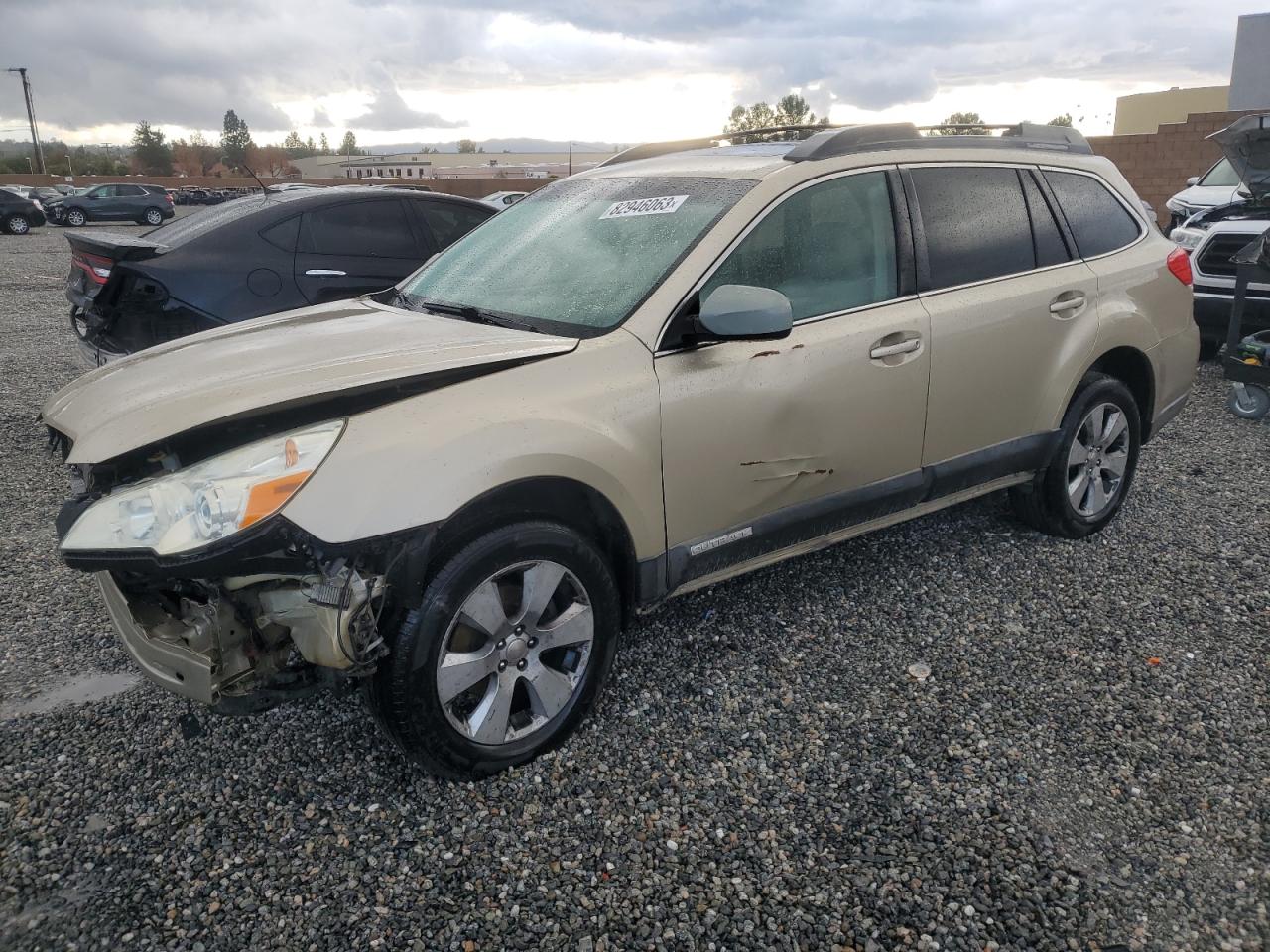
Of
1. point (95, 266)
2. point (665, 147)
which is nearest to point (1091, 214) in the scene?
point (665, 147)

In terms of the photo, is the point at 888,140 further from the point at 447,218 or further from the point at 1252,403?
the point at 1252,403

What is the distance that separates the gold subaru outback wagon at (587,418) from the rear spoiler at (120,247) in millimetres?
2664

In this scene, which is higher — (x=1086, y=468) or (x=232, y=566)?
(x=232, y=566)

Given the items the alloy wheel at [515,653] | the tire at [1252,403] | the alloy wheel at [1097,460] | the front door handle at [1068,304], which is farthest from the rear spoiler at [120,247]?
the tire at [1252,403]

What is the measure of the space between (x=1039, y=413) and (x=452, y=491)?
9.19 ft

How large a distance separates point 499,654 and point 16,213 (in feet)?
107

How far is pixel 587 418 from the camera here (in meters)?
2.80

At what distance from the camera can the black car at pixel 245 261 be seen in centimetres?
558

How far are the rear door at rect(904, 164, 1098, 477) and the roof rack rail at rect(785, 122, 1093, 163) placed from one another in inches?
5.0

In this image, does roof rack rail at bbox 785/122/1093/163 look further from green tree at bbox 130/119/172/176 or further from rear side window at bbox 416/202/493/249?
green tree at bbox 130/119/172/176

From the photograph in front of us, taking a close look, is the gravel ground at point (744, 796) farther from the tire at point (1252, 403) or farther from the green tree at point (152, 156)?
the green tree at point (152, 156)

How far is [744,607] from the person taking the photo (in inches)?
156

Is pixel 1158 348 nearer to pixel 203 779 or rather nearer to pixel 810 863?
pixel 810 863

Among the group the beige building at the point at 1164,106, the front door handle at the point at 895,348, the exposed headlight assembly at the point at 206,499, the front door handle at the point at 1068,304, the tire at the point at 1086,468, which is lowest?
the tire at the point at 1086,468
